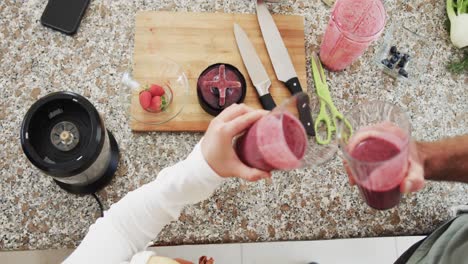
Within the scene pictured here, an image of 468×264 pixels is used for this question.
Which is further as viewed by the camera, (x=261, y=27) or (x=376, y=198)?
(x=261, y=27)

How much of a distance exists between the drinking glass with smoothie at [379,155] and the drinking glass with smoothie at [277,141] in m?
0.08

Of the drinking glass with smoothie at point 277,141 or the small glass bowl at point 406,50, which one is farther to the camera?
the small glass bowl at point 406,50

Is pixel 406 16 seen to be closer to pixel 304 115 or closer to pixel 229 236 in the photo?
pixel 304 115

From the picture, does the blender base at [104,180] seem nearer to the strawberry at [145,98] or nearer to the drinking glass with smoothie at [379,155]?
the strawberry at [145,98]

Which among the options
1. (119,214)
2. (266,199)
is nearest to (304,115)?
(266,199)

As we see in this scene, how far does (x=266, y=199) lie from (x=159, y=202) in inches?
11.0

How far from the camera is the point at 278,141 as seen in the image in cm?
65

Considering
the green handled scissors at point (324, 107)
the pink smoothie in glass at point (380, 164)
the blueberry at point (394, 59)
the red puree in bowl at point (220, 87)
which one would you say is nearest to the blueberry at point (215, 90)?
the red puree in bowl at point (220, 87)

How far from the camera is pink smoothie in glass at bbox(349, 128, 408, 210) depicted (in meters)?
0.66

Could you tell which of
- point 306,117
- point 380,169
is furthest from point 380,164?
point 306,117

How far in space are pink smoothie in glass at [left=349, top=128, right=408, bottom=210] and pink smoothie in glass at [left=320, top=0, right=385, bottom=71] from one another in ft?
0.96

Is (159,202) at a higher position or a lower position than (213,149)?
lower

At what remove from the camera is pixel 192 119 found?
3.25 ft

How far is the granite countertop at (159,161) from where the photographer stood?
0.95 m
